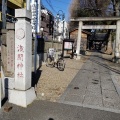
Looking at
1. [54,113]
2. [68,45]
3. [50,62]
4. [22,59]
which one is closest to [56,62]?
[50,62]

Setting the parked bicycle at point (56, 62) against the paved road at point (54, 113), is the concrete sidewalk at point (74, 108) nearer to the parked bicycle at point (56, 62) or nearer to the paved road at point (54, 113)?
the paved road at point (54, 113)

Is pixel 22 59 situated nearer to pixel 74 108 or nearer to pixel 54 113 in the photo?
pixel 54 113

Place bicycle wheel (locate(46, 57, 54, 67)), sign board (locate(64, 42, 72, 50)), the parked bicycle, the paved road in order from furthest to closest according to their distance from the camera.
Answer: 1. sign board (locate(64, 42, 72, 50))
2. bicycle wheel (locate(46, 57, 54, 67))
3. the parked bicycle
4. the paved road

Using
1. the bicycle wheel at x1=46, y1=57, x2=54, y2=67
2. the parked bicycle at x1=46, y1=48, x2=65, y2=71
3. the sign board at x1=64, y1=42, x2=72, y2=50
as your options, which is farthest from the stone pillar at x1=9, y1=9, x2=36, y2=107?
the sign board at x1=64, y1=42, x2=72, y2=50

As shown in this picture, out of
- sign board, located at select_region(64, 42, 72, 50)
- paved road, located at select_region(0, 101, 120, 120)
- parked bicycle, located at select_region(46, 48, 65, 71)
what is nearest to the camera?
paved road, located at select_region(0, 101, 120, 120)

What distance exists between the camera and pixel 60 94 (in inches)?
243

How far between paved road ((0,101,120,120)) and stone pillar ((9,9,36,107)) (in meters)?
0.32

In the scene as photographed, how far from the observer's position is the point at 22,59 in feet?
16.5

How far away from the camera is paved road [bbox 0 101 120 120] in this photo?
14.3 feet

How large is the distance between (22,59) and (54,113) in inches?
66.0

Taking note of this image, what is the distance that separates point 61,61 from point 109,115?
6.91 m

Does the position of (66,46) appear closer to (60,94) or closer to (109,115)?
(60,94)

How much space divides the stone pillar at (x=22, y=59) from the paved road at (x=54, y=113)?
1.04ft

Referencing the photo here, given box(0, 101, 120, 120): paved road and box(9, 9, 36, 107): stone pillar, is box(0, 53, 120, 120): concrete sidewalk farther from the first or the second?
box(9, 9, 36, 107): stone pillar
